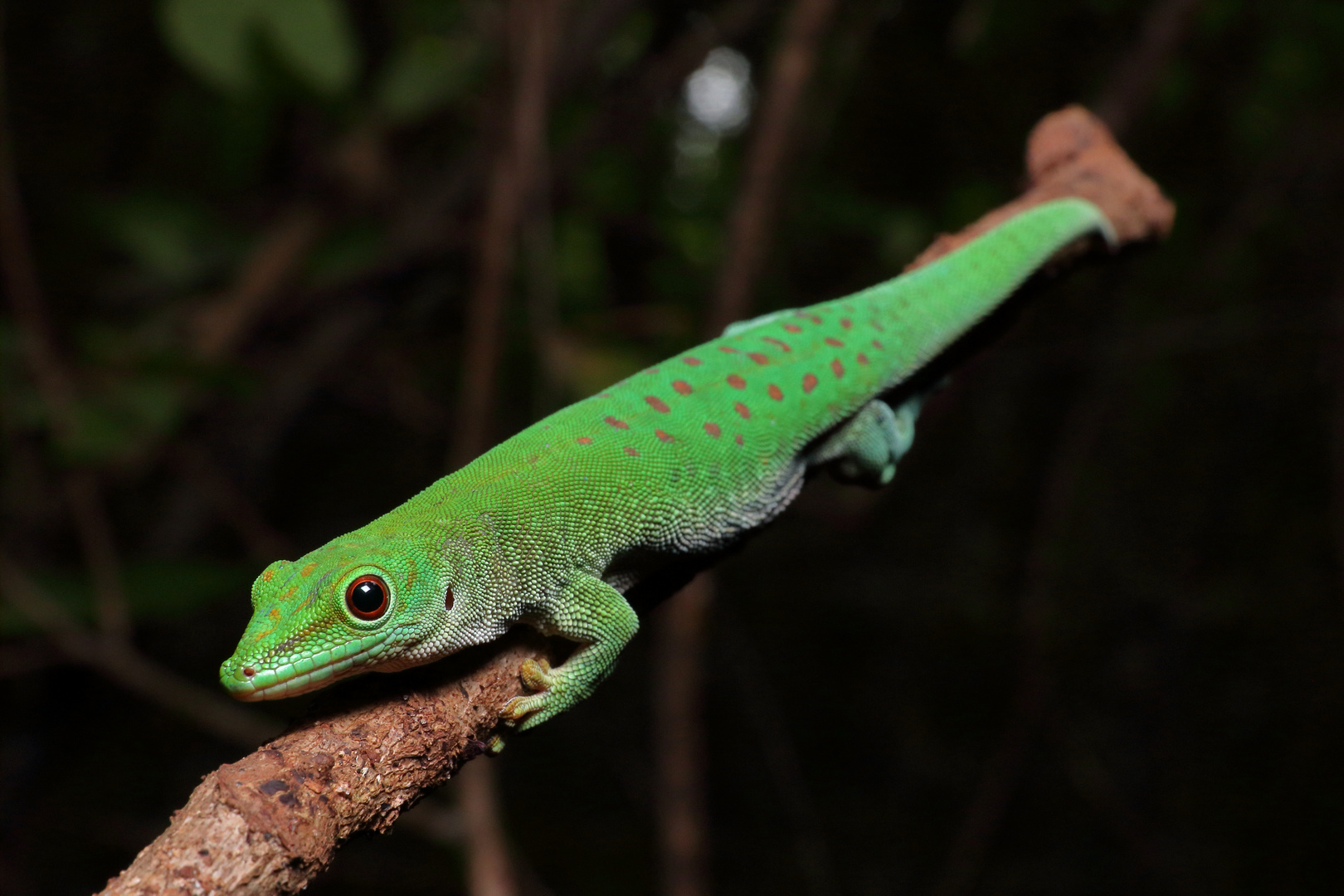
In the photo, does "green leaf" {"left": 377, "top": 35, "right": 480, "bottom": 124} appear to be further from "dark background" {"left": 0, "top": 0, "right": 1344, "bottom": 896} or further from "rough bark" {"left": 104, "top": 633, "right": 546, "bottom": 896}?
"rough bark" {"left": 104, "top": 633, "right": 546, "bottom": 896}

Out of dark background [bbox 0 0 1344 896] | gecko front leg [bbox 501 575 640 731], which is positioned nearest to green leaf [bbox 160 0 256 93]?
dark background [bbox 0 0 1344 896]

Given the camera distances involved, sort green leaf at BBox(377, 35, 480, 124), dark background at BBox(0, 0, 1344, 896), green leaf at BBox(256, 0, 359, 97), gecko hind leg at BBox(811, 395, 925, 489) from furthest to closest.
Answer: dark background at BBox(0, 0, 1344, 896)
green leaf at BBox(377, 35, 480, 124)
green leaf at BBox(256, 0, 359, 97)
gecko hind leg at BBox(811, 395, 925, 489)

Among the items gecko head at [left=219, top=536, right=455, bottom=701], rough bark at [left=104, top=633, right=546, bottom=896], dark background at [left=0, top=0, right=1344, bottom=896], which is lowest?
rough bark at [left=104, top=633, right=546, bottom=896]

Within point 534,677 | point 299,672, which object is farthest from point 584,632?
point 299,672

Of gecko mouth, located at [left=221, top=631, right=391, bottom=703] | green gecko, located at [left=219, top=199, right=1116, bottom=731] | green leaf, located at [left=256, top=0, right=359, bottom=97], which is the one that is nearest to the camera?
gecko mouth, located at [left=221, top=631, right=391, bottom=703]

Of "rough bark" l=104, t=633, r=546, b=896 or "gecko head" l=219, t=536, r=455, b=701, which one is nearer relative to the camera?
"rough bark" l=104, t=633, r=546, b=896

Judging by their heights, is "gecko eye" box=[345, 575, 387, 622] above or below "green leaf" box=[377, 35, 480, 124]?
below

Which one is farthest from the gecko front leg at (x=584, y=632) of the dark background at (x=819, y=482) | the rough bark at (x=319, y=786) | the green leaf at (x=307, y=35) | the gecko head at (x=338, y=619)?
the green leaf at (x=307, y=35)
